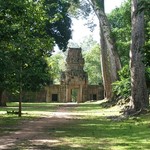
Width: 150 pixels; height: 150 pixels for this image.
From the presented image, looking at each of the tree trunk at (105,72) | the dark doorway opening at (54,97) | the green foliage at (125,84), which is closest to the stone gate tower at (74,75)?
the dark doorway opening at (54,97)

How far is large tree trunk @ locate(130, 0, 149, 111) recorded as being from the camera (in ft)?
66.8

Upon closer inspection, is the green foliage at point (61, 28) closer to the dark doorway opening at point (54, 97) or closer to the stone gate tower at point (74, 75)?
the stone gate tower at point (74, 75)

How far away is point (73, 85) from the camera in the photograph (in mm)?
51438

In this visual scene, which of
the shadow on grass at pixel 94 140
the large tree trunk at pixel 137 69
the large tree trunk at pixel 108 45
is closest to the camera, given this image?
the shadow on grass at pixel 94 140

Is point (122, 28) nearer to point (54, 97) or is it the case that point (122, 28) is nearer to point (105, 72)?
point (105, 72)

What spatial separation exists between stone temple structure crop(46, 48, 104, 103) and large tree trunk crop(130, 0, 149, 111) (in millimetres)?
29072

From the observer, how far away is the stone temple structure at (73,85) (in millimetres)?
49938

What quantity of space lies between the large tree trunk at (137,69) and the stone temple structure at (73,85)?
95.4 ft

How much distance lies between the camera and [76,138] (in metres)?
11.6

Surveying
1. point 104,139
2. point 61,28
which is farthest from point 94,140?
point 61,28

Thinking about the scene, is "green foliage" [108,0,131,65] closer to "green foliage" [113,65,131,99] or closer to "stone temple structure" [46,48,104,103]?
"stone temple structure" [46,48,104,103]

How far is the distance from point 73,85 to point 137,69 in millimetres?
31204

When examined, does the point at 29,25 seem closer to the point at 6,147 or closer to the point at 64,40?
the point at 6,147

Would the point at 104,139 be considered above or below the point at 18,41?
below
